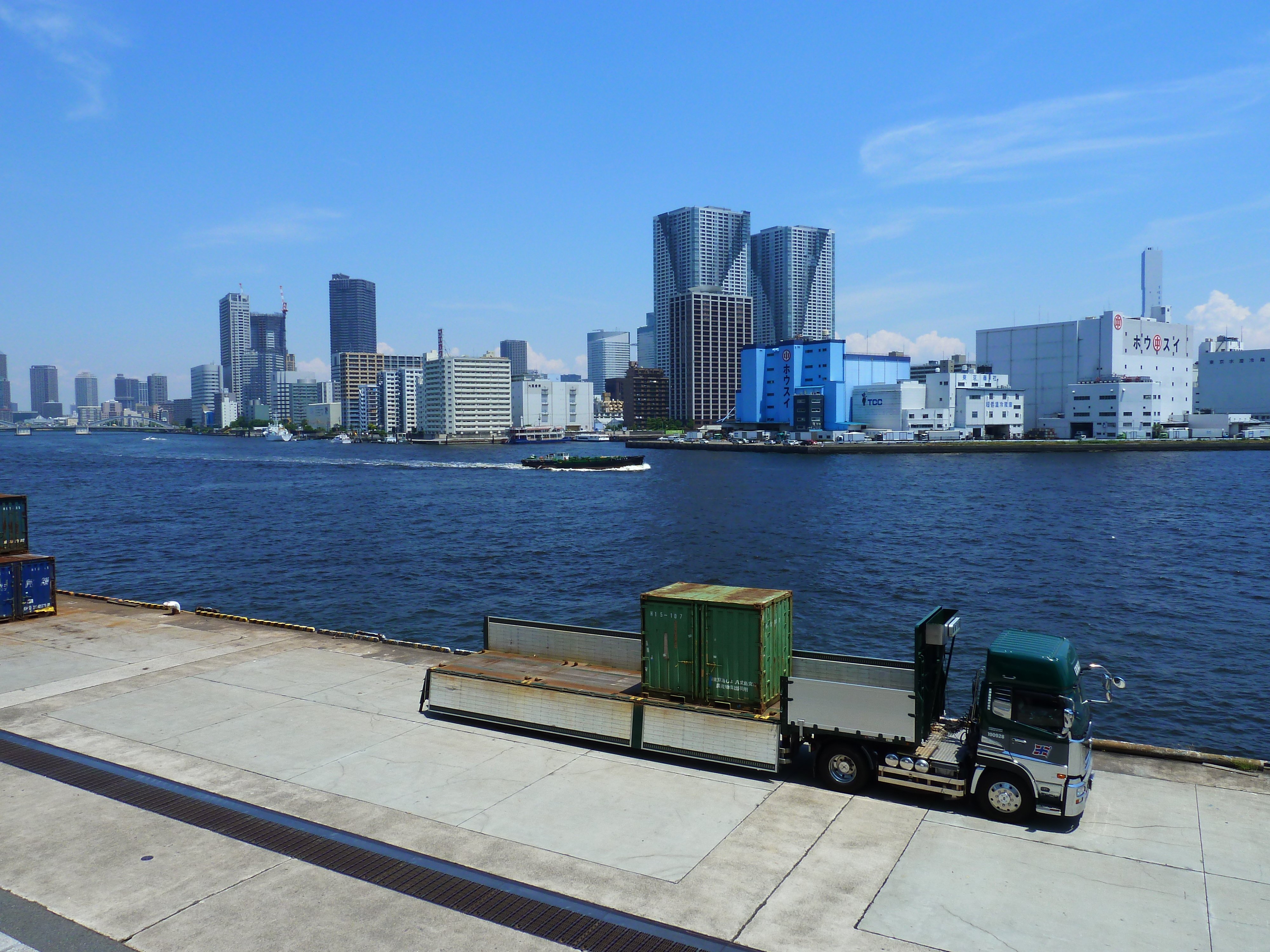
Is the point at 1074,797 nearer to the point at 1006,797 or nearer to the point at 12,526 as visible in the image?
the point at 1006,797

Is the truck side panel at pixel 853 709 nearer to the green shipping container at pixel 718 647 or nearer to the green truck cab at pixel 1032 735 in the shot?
the green shipping container at pixel 718 647

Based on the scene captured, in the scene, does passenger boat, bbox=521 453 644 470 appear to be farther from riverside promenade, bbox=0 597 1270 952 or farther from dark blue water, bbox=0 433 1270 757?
riverside promenade, bbox=0 597 1270 952

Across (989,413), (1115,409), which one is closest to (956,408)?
(989,413)

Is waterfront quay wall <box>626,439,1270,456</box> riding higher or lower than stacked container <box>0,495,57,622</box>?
lower

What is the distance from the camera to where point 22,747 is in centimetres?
1523

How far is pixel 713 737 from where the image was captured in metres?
14.0

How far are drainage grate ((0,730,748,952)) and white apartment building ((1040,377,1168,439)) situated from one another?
638 feet

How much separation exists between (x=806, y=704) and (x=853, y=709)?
714 millimetres

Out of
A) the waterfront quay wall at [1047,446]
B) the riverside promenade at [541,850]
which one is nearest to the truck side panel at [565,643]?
the riverside promenade at [541,850]

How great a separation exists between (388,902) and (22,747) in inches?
380

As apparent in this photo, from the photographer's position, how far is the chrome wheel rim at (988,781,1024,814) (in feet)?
39.1

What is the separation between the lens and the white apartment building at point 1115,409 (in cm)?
17675

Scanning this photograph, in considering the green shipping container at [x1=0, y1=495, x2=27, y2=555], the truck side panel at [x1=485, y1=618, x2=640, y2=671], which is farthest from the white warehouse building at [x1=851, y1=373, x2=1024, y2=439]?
the truck side panel at [x1=485, y1=618, x2=640, y2=671]

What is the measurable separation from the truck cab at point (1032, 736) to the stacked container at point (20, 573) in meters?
26.0
